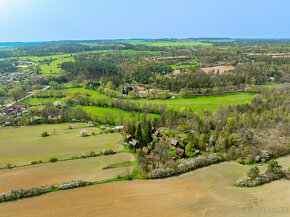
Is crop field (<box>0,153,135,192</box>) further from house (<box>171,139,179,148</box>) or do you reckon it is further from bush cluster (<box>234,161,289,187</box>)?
bush cluster (<box>234,161,289,187</box>)

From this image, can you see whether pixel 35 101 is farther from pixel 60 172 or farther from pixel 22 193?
pixel 22 193

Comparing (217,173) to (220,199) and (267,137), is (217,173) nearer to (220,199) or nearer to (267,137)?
(220,199)

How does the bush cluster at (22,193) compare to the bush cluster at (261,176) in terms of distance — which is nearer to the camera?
the bush cluster at (22,193)

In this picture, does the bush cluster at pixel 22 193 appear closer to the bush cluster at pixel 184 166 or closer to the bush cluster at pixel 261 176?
the bush cluster at pixel 184 166

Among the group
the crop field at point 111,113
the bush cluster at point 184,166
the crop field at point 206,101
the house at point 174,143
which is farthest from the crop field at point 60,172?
the crop field at point 206,101

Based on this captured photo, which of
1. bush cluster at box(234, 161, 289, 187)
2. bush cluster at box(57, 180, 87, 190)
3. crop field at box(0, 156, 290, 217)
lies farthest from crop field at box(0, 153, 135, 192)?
bush cluster at box(234, 161, 289, 187)

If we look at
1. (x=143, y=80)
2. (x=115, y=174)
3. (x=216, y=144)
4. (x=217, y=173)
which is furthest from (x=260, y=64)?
(x=115, y=174)

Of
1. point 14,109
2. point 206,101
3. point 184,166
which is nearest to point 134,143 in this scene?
point 184,166
